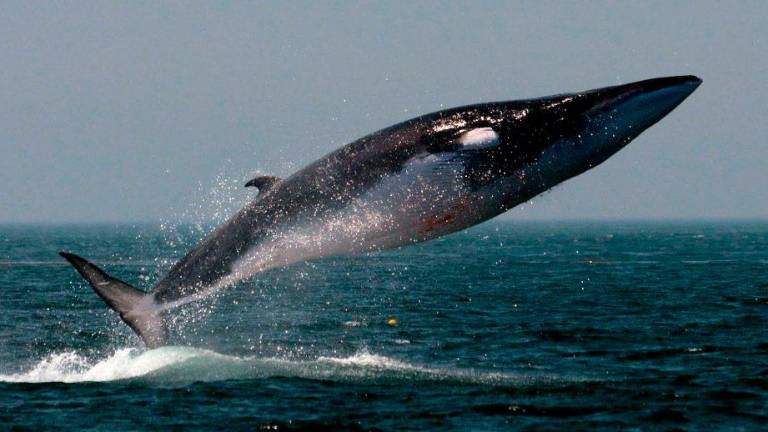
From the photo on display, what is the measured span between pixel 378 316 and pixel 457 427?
2562cm

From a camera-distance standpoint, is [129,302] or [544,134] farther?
[129,302]

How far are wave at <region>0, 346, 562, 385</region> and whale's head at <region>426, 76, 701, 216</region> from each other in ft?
46.2

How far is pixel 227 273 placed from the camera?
471 inches

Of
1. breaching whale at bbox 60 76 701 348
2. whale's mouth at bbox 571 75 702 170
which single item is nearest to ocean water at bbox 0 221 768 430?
breaching whale at bbox 60 76 701 348

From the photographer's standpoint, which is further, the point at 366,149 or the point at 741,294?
the point at 741,294

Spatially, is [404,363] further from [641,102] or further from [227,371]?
[641,102]

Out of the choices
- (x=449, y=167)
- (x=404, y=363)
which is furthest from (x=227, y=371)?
(x=449, y=167)

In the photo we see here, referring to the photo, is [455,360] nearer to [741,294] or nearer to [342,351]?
[342,351]

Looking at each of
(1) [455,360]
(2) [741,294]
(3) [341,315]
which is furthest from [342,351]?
(2) [741,294]

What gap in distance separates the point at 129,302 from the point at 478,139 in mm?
5731

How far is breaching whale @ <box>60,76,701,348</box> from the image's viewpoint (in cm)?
1087

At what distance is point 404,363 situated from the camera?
28453 mm

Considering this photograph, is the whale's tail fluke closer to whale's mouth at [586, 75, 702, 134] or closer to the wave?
whale's mouth at [586, 75, 702, 134]

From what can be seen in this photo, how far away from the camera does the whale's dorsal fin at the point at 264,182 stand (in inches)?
511
